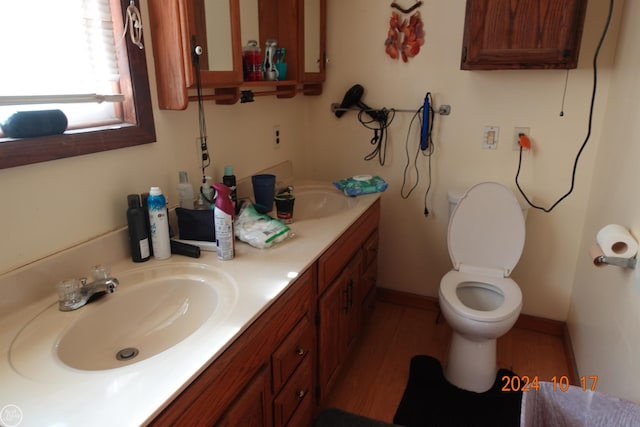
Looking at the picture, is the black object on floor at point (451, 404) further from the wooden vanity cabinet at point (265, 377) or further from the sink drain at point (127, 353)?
the sink drain at point (127, 353)

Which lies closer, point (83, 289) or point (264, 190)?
point (83, 289)

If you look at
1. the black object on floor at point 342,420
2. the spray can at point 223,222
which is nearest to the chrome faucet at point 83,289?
the spray can at point 223,222

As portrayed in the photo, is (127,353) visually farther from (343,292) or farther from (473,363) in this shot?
(473,363)

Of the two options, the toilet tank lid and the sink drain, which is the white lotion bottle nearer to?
the sink drain

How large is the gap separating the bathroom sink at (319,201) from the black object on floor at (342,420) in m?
0.87

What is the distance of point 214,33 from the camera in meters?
1.39

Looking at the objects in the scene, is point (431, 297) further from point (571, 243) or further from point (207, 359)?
point (207, 359)

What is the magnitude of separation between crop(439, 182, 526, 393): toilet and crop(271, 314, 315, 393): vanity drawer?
71 cm

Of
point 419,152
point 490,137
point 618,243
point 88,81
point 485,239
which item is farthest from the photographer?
point 419,152

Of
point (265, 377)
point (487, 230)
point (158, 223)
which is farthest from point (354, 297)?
point (158, 223)

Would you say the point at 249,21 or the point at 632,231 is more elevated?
the point at 249,21

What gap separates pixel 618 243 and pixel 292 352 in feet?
3.54

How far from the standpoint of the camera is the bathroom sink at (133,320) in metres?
0.94

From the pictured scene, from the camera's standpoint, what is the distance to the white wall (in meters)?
1.33
